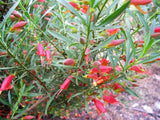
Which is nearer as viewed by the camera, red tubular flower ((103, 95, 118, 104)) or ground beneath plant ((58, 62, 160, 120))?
red tubular flower ((103, 95, 118, 104))

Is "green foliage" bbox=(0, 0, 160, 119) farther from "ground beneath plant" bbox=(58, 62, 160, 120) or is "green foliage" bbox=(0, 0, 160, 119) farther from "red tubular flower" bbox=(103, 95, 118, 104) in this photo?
"ground beneath plant" bbox=(58, 62, 160, 120)

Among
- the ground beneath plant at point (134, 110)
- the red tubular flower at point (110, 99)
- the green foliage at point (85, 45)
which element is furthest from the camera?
the ground beneath plant at point (134, 110)

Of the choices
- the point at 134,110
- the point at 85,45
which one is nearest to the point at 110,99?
the point at 85,45

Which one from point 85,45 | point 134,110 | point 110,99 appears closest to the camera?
point 85,45

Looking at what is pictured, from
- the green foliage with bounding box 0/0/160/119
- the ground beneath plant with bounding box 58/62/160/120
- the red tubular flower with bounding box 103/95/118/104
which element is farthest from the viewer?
the ground beneath plant with bounding box 58/62/160/120

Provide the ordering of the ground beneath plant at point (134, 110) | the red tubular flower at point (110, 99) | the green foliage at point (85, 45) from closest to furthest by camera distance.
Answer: the green foliage at point (85, 45) → the red tubular flower at point (110, 99) → the ground beneath plant at point (134, 110)

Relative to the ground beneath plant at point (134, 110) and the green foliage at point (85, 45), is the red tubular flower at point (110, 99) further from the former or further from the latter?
the ground beneath plant at point (134, 110)

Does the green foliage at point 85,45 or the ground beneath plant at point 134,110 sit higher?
the green foliage at point 85,45

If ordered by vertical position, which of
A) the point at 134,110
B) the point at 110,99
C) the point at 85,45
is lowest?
the point at 134,110

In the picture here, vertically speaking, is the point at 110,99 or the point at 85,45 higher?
the point at 85,45

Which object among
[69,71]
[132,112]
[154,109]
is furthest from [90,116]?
[69,71]

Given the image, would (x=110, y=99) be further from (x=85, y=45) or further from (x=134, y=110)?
(x=134, y=110)

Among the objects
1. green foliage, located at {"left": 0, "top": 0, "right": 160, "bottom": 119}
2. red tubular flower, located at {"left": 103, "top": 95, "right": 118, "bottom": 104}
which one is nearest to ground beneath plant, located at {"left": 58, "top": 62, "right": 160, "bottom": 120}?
green foliage, located at {"left": 0, "top": 0, "right": 160, "bottom": 119}

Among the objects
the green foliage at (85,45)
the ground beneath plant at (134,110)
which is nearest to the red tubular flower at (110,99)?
the green foliage at (85,45)
